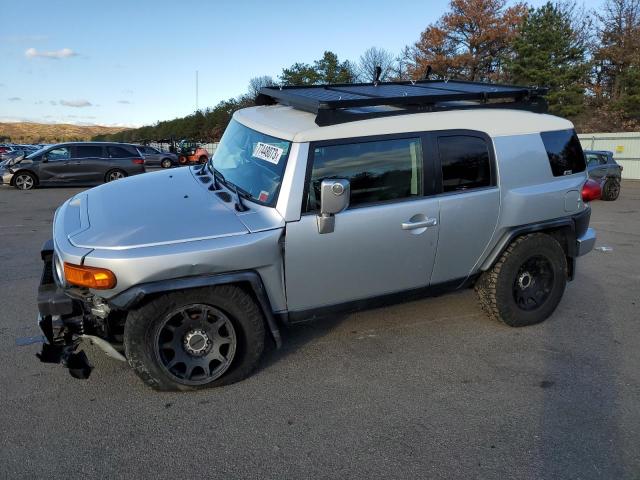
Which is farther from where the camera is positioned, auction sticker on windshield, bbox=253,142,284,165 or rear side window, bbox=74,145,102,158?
rear side window, bbox=74,145,102,158

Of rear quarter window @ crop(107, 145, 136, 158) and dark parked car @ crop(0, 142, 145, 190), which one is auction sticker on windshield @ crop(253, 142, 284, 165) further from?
rear quarter window @ crop(107, 145, 136, 158)

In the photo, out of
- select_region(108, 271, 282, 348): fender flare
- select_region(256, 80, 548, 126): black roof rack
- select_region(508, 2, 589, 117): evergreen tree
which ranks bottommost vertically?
select_region(108, 271, 282, 348): fender flare

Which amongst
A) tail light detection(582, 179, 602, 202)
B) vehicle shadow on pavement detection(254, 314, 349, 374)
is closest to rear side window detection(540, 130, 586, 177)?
tail light detection(582, 179, 602, 202)

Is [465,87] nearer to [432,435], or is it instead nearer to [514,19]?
[432,435]

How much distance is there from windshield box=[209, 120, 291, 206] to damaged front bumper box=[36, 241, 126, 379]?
1.34 meters

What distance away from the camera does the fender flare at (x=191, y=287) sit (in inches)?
124

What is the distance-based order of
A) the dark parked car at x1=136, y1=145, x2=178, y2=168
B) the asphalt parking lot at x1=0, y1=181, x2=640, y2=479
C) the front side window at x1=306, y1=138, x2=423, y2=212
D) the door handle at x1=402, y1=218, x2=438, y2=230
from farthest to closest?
the dark parked car at x1=136, y1=145, x2=178, y2=168, the door handle at x1=402, y1=218, x2=438, y2=230, the front side window at x1=306, y1=138, x2=423, y2=212, the asphalt parking lot at x1=0, y1=181, x2=640, y2=479

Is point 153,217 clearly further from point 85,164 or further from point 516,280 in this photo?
point 85,164

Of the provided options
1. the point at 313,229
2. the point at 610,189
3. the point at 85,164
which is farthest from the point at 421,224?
the point at 85,164

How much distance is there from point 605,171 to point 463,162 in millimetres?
13629

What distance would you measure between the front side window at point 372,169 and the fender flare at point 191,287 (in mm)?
629

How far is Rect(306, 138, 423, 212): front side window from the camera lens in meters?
3.67

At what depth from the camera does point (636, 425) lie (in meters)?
3.16

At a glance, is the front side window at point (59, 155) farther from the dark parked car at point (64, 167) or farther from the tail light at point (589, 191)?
the tail light at point (589, 191)
